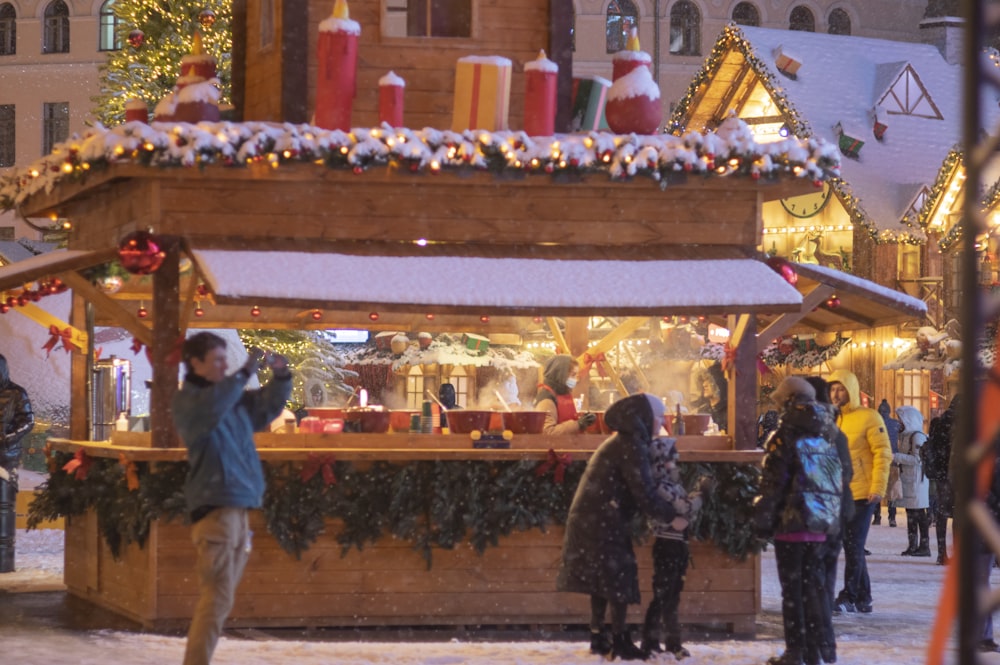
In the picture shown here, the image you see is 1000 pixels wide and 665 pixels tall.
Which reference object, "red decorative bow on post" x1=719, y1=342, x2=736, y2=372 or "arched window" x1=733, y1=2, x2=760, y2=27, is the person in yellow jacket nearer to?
"red decorative bow on post" x1=719, y1=342, x2=736, y2=372

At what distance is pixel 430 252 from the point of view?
38.7ft

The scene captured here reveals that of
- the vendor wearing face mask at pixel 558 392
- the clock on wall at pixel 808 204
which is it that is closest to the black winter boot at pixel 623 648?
the vendor wearing face mask at pixel 558 392

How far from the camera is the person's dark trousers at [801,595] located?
9773 millimetres

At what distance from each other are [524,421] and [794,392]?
119 inches

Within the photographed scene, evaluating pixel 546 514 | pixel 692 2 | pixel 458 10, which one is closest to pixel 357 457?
pixel 546 514

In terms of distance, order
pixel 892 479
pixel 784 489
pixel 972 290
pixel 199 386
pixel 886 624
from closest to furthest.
A: pixel 972 290 → pixel 199 386 → pixel 784 489 → pixel 886 624 → pixel 892 479

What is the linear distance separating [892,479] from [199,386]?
41.8 ft

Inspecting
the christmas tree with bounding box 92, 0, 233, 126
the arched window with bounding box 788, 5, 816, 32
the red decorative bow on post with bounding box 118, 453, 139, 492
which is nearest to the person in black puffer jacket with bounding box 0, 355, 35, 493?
the red decorative bow on post with bounding box 118, 453, 139, 492

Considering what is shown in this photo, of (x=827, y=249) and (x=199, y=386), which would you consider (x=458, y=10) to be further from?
(x=827, y=249)

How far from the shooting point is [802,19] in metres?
49.7

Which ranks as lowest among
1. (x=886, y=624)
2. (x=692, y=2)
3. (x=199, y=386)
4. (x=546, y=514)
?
(x=886, y=624)

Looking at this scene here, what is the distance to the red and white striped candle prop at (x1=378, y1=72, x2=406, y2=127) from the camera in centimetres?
1188

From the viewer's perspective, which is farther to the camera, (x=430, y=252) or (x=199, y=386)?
(x=430, y=252)

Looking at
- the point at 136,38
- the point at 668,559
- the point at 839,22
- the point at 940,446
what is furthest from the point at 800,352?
the point at 668,559
